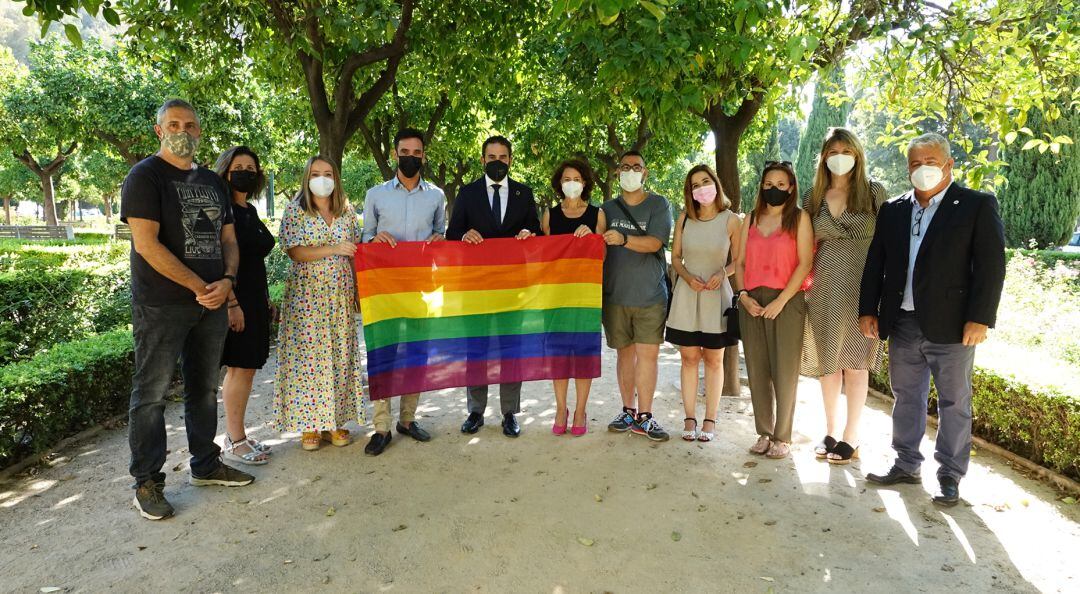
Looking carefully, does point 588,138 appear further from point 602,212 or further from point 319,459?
point 319,459

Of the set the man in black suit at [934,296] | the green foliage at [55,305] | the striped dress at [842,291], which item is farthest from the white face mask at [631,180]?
the green foliage at [55,305]

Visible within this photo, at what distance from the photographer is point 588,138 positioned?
56.3 feet

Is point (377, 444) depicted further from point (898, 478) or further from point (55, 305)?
point (55, 305)

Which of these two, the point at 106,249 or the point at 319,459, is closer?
the point at 319,459

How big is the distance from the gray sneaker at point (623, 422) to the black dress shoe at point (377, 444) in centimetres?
187

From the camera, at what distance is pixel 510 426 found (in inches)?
216

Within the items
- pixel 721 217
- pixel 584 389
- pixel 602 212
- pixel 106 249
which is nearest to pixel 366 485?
pixel 584 389

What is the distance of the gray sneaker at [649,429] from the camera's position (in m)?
5.25

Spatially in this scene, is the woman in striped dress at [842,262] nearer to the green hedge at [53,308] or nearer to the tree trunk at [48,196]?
the green hedge at [53,308]

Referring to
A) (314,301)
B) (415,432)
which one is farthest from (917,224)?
(314,301)

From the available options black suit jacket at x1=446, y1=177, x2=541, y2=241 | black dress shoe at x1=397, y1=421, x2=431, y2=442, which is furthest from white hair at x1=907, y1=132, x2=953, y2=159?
black dress shoe at x1=397, y1=421, x2=431, y2=442

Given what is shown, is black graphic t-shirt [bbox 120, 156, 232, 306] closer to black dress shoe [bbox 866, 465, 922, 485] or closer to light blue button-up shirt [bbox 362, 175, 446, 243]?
light blue button-up shirt [bbox 362, 175, 446, 243]

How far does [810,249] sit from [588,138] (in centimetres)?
1317

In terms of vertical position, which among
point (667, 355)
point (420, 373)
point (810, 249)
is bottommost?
point (667, 355)
